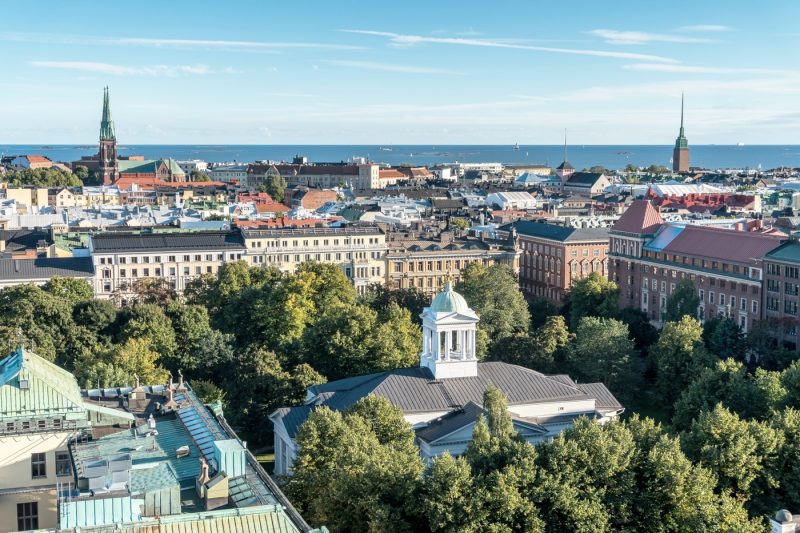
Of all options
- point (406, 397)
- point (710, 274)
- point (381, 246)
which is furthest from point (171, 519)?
point (381, 246)

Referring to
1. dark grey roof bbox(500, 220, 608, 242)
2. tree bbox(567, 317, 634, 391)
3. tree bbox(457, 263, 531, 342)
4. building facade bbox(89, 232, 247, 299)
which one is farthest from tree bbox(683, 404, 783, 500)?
dark grey roof bbox(500, 220, 608, 242)

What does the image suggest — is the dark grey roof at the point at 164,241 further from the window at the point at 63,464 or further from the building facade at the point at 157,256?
the window at the point at 63,464

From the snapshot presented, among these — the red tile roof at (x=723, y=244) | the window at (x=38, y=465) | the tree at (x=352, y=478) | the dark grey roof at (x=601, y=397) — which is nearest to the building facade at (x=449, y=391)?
the dark grey roof at (x=601, y=397)

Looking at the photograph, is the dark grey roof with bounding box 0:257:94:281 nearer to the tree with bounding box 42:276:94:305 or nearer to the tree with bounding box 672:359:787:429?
the tree with bounding box 42:276:94:305

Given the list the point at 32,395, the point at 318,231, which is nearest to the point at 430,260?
the point at 318,231

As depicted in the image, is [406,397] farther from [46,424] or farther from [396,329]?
[46,424]

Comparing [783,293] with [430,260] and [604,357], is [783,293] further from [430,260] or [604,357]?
[430,260]
